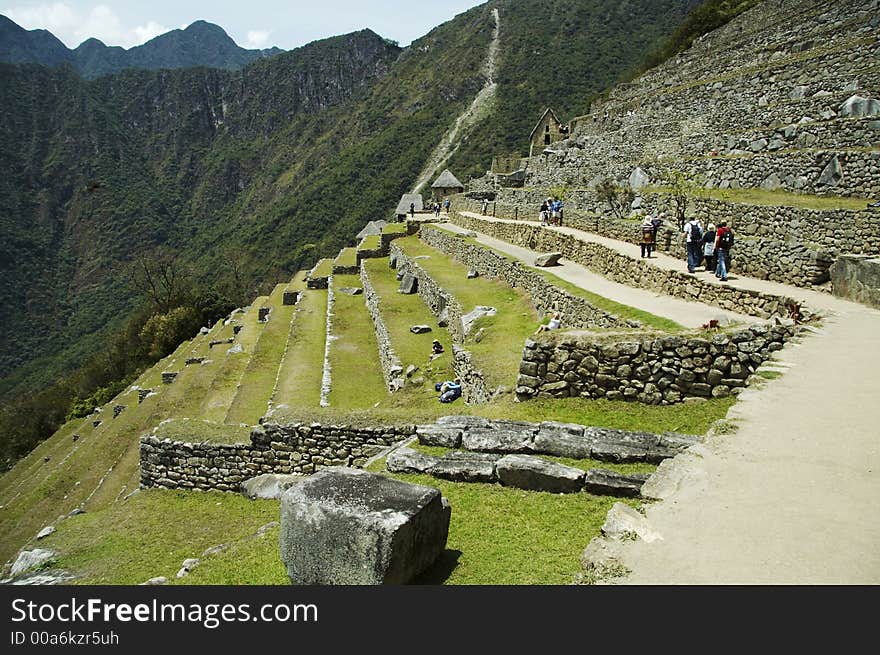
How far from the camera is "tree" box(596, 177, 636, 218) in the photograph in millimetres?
21859

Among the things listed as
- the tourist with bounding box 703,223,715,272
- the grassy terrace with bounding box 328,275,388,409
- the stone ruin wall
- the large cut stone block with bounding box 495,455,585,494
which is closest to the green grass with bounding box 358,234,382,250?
the grassy terrace with bounding box 328,275,388,409

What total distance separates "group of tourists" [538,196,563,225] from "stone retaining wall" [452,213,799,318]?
1.26 metres

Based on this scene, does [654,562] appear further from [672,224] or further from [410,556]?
[672,224]

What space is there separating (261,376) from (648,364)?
15.0m

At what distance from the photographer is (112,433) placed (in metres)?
27.2

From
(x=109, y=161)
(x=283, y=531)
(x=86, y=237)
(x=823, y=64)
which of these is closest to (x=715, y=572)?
(x=283, y=531)

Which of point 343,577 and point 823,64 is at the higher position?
point 823,64

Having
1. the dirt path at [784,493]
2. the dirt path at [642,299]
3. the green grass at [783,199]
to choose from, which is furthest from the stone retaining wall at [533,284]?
the green grass at [783,199]

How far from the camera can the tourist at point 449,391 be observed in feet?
42.0

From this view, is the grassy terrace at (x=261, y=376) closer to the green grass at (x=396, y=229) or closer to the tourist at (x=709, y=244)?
the green grass at (x=396, y=229)

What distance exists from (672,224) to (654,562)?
50.8 feet

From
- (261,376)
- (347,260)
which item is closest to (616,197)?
(261,376)

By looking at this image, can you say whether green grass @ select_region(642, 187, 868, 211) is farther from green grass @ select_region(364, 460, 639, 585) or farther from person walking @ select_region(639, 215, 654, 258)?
green grass @ select_region(364, 460, 639, 585)

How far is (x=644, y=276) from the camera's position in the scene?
15.1 metres
